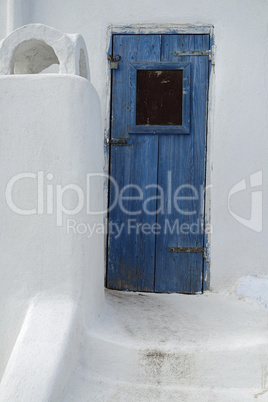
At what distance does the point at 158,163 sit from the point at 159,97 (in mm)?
567

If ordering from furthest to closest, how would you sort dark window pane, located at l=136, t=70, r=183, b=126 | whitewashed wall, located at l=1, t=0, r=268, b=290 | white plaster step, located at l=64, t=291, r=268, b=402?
dark window pane, located at l=136, t=70, r=183, b=126 < whitewashed wall, located at l=1, t=0, r=268, b=290 < white plaster step, located at l=64, t=291, r=268, b=402

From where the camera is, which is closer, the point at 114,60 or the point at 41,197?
the point at 41,197

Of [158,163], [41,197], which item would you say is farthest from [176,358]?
[158,163]

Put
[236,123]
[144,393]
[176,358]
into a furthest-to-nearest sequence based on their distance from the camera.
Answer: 1. [236,123]
2. [176,358]
3. [144,393]

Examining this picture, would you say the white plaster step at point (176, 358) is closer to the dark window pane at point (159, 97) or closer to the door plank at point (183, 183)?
the door plank at point (183, 183)

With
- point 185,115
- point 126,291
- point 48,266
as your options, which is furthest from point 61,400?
point 185,115

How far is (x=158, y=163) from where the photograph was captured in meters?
3.88

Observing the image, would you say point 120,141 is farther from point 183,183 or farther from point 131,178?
point 183,183

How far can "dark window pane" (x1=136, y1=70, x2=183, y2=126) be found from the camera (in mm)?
3869

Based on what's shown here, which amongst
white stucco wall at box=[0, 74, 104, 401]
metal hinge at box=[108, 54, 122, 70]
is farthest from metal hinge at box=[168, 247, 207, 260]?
metal hinge at box=[108, 54, 122, 70]

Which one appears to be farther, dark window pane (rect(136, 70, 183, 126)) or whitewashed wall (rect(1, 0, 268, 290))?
dark window pane (rect(136, 70, 183, 126))

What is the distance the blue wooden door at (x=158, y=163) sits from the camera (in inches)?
151

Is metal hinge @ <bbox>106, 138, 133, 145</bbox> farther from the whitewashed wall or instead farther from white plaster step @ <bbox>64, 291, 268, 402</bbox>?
white plaster step @ <bbox>64, 291, 268, 402</bbox>

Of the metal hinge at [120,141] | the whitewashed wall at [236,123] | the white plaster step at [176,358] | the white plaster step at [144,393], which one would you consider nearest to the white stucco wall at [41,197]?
the white plaster step at [176,358]
